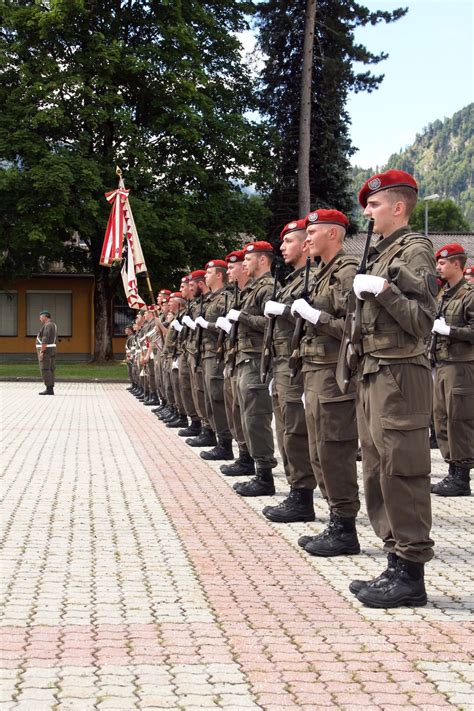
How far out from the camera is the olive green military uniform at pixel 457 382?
32.9 feet

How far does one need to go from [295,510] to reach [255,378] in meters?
1.86

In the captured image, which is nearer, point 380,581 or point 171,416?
point 380,581

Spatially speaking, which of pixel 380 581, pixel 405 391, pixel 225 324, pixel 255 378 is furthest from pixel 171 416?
pixel 405 391

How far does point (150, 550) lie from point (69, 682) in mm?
2815

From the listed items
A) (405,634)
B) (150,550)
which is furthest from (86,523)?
(405,634)

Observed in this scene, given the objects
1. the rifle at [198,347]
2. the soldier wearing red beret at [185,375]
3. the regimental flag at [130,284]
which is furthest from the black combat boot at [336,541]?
the regimental flag at [130,284]

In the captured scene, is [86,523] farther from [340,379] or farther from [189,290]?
[189,290]

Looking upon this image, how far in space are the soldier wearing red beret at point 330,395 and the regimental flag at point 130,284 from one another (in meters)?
14.1

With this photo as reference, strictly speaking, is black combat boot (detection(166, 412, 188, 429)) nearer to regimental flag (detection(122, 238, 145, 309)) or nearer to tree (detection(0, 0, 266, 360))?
regimental flag (detection(122, 238, 145, 309))

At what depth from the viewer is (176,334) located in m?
16.4

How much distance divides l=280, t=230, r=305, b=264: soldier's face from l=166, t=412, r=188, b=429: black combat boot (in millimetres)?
9131

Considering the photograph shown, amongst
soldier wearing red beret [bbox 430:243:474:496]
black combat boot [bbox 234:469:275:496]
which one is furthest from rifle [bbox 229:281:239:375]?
soldier wearing red beret [bbox 430:243:474:496]

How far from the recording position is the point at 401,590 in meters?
5.71

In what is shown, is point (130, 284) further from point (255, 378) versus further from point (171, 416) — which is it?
point (255, 378)
